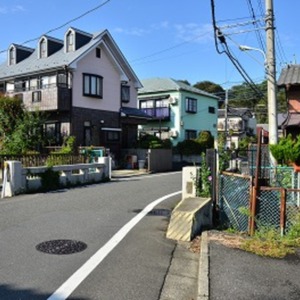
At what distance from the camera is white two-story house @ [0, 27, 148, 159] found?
25750 mm

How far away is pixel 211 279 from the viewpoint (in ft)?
16.4

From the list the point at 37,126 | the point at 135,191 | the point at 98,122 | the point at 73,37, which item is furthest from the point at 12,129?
the point at 135,191

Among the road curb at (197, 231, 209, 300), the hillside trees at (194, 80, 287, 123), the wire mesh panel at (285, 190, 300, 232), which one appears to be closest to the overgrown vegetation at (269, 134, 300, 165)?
the wire mesh panel at (285, 190, 300, 232)

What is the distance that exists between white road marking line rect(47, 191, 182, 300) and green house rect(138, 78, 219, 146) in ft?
92.9

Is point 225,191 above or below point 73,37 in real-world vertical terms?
below

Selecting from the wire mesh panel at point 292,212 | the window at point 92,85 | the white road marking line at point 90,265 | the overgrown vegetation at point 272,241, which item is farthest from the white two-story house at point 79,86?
the overgrown vegetation at point 272,241

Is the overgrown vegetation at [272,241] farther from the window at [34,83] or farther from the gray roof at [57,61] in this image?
the window at [34,83]

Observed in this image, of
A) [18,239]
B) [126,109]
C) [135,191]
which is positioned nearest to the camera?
[18,239]

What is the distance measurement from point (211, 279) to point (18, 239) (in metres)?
3.77

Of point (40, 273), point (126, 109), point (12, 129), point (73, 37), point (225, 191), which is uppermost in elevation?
point (73, 37)

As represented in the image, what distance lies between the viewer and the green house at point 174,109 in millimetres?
36981

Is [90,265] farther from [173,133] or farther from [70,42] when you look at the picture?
[173,133]

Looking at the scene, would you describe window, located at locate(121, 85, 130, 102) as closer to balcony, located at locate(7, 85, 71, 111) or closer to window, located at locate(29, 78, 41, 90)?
balcony, located at locate(7, 85, 71, 111)

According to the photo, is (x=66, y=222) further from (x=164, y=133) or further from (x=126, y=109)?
(x=164, y=133)
